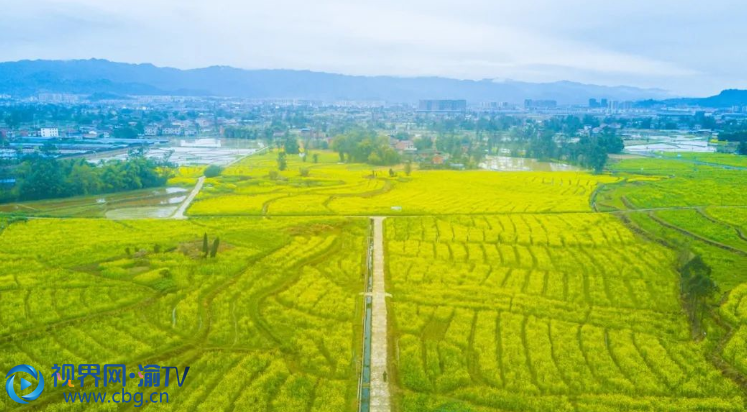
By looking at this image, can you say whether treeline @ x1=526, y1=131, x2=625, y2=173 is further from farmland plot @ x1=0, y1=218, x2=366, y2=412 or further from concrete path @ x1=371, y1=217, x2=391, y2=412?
concrete path @ x1=371, y1=217, x2=391, y2=412

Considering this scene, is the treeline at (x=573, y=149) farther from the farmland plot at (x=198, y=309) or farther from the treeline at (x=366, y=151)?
the farmland plot at (x=198, y=309)

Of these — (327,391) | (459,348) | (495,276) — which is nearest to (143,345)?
(327,391)

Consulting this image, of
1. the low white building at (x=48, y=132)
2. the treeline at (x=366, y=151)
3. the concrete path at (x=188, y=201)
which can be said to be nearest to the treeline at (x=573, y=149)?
the treeline at (x=366, y=151)

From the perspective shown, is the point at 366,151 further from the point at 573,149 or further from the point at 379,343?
the point at 379,343

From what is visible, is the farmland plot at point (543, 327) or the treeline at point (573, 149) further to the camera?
the treeline at point (573, 149)

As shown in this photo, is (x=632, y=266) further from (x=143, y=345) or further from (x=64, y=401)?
(x=64, y=401)

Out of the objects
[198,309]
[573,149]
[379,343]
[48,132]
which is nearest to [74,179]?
[198,309]

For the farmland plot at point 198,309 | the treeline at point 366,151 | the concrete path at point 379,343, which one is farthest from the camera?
the treeline at point 366,151
